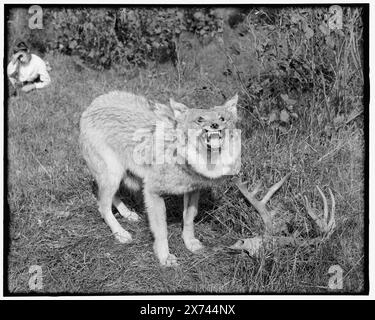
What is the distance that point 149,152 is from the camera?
205 inches

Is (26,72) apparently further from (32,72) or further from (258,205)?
(258,205)

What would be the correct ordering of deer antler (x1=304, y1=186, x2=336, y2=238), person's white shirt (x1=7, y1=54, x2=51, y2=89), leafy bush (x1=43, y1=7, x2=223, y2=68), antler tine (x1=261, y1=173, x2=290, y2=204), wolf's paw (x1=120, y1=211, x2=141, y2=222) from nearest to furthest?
deer antler (x1=304, y1=186, x2=336, y2=238) → antler tine (x1=261, y1=173, x2=290, y2=204) → wolf's paw (x1=120, y1=211, x2=141, y2=222) → person's white shirt (x1=7, y1=54, x2=51, y2=89) → leafy bush (x1=43, y1=7, x2=223, y2=68)

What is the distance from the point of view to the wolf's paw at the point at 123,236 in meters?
5.43

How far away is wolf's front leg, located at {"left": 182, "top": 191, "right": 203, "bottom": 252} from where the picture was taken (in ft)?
17.2

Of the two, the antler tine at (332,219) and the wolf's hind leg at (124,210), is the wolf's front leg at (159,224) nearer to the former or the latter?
the wolf's hind leg at (124,210)

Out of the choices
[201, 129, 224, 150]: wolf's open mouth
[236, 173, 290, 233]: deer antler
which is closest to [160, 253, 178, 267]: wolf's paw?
[236, 173, 290, 233]: deer antler

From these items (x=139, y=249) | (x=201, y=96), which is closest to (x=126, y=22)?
(x=201, y=96)

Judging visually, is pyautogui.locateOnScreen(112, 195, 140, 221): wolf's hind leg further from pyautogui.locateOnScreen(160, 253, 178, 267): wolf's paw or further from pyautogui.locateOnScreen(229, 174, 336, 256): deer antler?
pyautogui.locateOnScreen(229, 174, 336, 256): deer antler

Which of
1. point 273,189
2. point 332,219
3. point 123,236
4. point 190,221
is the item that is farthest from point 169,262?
point 332,219

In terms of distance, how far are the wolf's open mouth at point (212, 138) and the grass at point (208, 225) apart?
87 centimetres

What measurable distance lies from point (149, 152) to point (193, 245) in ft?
3.23

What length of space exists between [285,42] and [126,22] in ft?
9.71

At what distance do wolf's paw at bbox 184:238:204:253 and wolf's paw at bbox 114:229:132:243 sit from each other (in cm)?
58

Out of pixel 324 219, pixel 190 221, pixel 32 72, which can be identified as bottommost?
pixel 190 221
